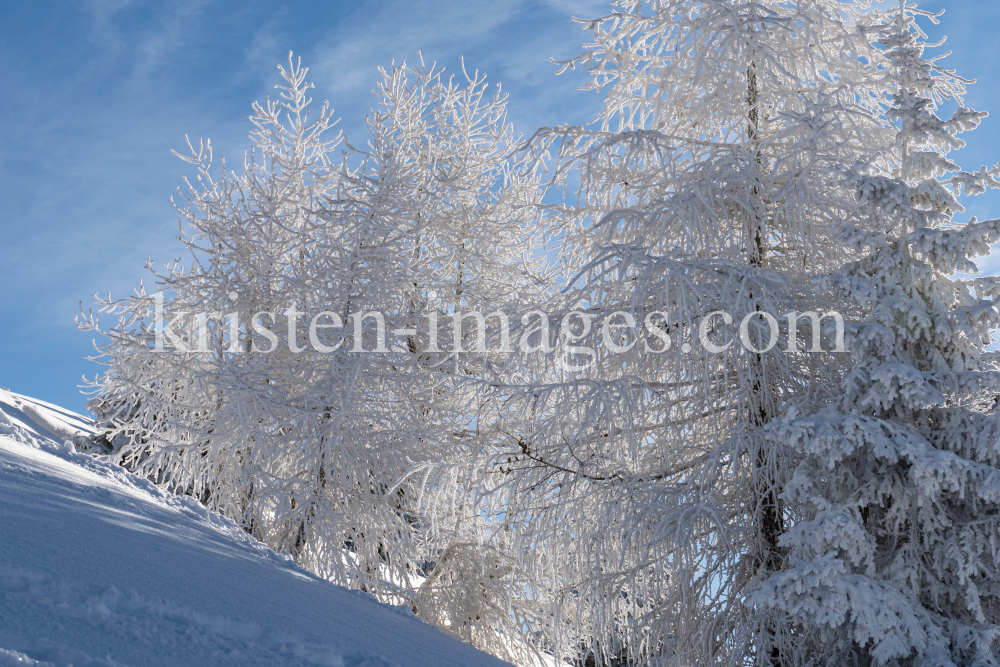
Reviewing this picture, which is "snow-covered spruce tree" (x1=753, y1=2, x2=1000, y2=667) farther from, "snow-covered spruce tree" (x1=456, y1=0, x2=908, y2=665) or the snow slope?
the snow slope

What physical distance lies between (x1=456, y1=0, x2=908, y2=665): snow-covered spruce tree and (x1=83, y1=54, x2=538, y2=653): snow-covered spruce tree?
5.00 ft

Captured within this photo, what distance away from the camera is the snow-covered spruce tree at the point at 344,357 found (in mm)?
8641

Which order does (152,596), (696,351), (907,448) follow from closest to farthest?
1. (152,596)
2. (907,448)
3. (696,351)

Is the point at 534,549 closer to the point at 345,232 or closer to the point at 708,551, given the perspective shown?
the point at 708,551

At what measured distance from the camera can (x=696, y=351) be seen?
6727 millimetres

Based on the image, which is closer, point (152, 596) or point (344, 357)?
point (152, 596)

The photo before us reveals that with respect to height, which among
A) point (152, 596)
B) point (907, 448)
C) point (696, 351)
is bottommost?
point (152, 596)

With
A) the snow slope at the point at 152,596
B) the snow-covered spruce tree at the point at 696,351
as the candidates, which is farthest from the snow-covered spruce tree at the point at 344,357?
the snow slope at the point at 152,596

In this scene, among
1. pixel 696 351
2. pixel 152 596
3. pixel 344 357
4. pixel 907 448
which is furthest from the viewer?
pixel 344 357

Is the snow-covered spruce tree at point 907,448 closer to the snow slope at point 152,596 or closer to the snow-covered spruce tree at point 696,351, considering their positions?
the snow-covered spruce tree at point 696,351

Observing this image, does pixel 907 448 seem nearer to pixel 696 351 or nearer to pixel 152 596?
pixel 696 351

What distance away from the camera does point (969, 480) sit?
5.14 meters

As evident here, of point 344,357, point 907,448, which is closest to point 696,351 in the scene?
point 907,448

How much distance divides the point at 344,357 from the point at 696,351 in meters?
4.25
